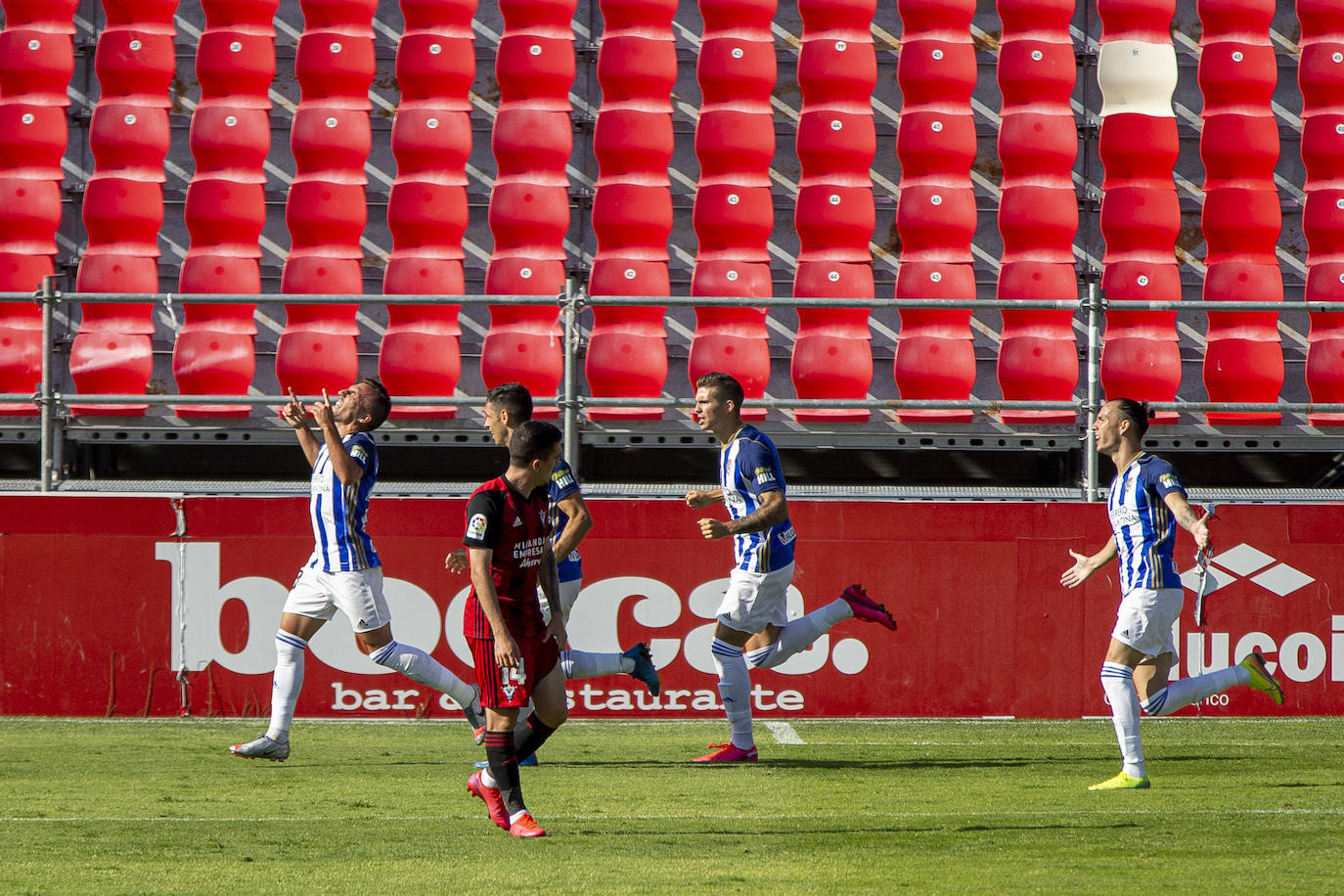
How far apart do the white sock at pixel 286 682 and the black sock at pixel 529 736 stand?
1737 millimetres

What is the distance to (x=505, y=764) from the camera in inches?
200

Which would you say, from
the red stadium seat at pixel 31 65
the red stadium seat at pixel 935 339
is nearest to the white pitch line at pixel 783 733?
the red stadium seat at pixel 935 339

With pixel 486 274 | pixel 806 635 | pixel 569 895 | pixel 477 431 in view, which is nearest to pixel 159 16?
pixel 486 274

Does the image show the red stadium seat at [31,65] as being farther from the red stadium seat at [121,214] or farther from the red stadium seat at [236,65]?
the red stadium seat at [236,65]

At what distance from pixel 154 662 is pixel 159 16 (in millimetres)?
4861

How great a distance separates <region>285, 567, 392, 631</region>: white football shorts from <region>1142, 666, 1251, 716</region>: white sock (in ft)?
10.8

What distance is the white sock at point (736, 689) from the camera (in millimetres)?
6848

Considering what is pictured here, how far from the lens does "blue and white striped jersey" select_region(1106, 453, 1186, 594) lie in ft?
20.4

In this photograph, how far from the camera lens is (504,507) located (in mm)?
5020

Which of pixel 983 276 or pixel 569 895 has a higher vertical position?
pixel 983 276

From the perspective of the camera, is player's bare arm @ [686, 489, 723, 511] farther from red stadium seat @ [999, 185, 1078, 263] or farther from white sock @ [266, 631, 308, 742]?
red stadium seat @ [999, 185, 1078, 263]

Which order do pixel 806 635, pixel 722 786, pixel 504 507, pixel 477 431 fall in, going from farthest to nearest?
pixel 477 431
pixel 806 635
pixel 722 786
pixel 504 507

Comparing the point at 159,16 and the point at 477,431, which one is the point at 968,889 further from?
the point at 159,16

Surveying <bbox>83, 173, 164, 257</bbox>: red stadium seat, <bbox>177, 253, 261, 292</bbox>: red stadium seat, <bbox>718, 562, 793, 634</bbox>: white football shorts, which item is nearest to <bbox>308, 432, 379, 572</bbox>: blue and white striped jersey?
<bbox>718, 562, 793, 634</bbox>: white football shorts
